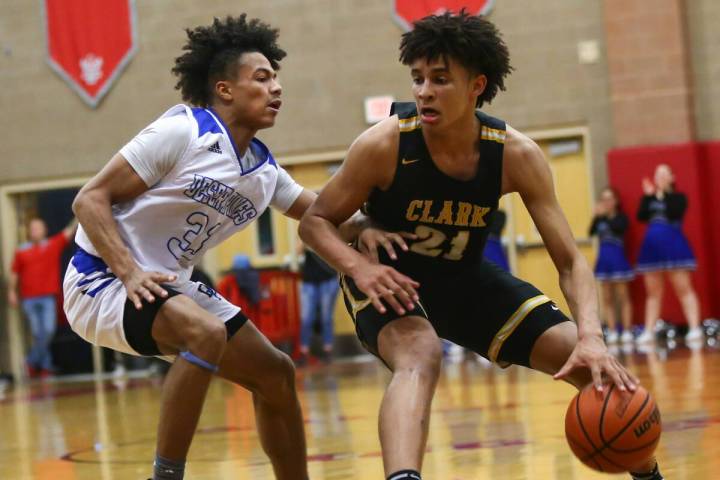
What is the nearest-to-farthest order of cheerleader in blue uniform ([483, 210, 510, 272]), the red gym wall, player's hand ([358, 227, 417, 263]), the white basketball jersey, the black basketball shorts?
player's hand ([358, 227, 417, 263]) → the black basketball shorts → the white basketball jersey → cheerleader in blue uniform ([483, 210, 510, 272]) → the red gym wall

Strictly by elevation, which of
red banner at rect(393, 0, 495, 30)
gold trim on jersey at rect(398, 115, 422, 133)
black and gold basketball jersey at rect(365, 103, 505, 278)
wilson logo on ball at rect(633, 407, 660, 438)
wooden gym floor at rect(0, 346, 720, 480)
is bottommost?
wooden gym floor at rect(0, 346, 720, 480)

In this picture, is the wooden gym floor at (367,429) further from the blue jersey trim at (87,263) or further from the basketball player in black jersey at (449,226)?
the blue jersey trim at (87,263)

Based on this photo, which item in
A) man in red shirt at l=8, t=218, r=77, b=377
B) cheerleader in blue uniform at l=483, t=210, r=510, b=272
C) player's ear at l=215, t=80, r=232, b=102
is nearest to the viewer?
player's ear at l=215, t=80, r=232, b=102

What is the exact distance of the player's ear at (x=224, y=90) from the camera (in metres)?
5.04

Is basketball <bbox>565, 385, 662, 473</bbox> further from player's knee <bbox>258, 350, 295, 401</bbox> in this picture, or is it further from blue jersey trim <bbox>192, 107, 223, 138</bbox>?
blue jersey trim <bbox>192, 107, 223, 138</bbox>

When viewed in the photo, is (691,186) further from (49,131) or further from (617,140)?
(49,131)

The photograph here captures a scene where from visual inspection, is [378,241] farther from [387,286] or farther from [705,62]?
[705,62]

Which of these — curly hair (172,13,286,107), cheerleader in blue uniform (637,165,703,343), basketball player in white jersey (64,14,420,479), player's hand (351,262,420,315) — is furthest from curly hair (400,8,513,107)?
cheerleader in blue uniform (637,165,703,343)

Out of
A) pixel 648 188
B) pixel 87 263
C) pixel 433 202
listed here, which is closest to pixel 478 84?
pixel 433 202

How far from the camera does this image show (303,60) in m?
15.7

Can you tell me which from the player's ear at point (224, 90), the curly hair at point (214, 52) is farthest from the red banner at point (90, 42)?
the player's ear at point (224, 90)

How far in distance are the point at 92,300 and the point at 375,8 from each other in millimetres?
11104

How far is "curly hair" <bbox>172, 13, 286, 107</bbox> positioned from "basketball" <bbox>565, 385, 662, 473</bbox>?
2.01 meters

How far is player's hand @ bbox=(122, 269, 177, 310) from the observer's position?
4469 mm
